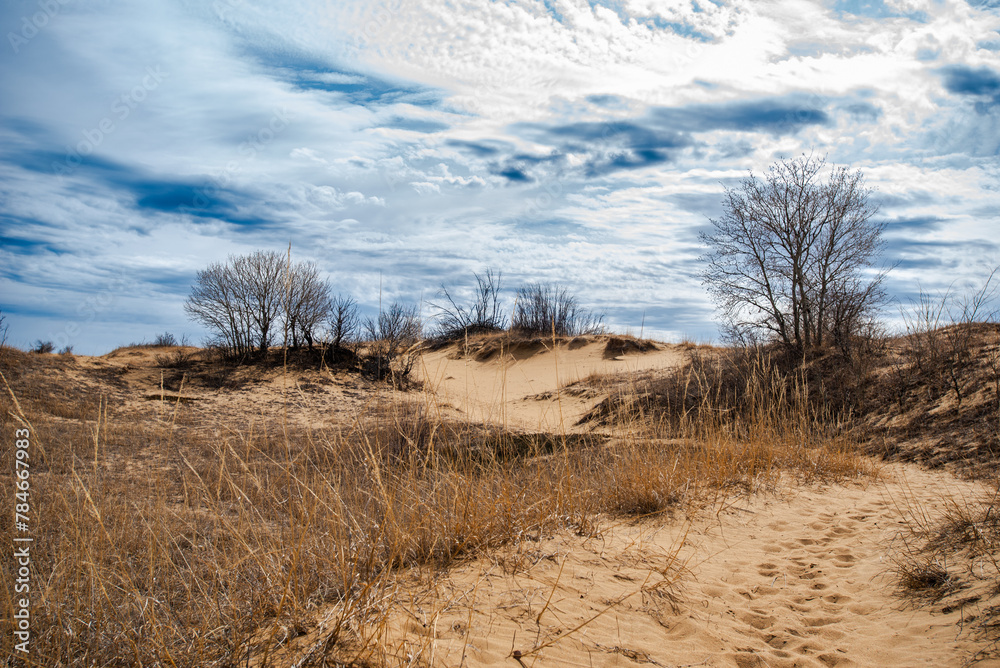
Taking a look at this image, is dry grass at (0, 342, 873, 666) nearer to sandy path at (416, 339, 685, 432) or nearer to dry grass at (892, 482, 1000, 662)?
dry grass at (892, 482, 1000, 662)

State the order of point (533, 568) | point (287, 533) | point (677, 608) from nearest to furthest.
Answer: point (677, 608), point (533, 568), point (287, 533)

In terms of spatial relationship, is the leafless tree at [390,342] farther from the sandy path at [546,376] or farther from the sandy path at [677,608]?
the sandy path at [677,608]

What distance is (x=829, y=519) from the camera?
5297mm

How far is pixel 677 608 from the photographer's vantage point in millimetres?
3244

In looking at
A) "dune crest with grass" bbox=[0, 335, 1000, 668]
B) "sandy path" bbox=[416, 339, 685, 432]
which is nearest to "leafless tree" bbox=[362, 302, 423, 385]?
"sandy path" bbox=[416, 339, 685, 432]

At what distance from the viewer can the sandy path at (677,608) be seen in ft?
8.79

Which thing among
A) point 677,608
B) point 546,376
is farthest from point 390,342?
point 677,608

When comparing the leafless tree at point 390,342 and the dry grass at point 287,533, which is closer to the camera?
the dry grass at point 287,533

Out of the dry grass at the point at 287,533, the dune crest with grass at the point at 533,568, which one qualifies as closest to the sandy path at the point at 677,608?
the dune crest with grass at the point at 533,568

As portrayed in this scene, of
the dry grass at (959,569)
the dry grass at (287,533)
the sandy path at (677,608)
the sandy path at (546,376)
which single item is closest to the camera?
the dry grass at (287,533)

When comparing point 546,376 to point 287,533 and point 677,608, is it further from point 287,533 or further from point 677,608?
A: point 677,608

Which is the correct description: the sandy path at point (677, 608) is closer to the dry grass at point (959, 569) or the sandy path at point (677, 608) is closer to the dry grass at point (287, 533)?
the dry grass at point (959, 569)

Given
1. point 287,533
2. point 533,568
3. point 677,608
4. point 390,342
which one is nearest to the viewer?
point 677,608

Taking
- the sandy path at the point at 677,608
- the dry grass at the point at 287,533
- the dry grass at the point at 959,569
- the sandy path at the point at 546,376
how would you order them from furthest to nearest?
the sandy path at the point at 546,376 → the dry grass at the point at 959,569 → the sandy path at the point at 677,608 → the dry grass at the point at 287,533
